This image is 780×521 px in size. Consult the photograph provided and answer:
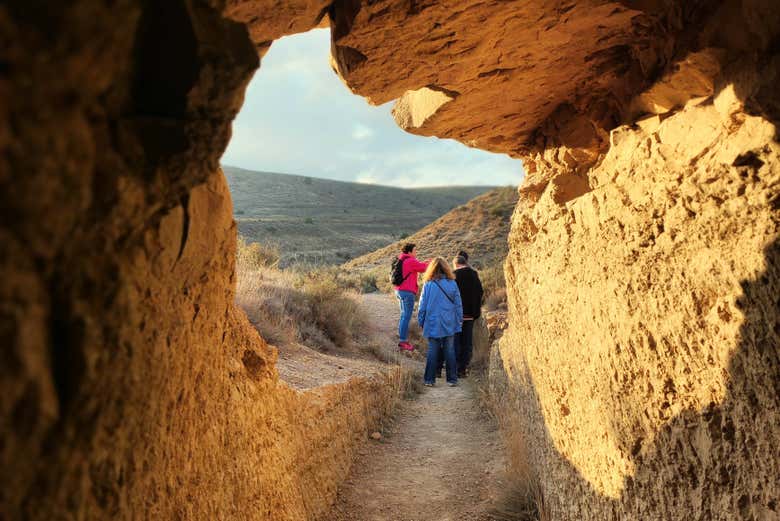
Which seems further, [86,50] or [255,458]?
[255,458]

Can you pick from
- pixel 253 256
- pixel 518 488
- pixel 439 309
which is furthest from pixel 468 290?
pixel 253 256

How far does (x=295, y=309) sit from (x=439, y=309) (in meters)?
2.24

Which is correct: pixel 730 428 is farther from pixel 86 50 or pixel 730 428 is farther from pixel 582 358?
pixel 86 50

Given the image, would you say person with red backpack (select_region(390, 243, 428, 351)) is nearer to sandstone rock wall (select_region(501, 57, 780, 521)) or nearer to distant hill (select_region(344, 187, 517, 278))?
sandstone rock wall (select_region(501, 57, 780, 521))

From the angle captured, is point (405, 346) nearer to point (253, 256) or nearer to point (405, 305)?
point (405, 305)

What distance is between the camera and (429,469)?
5.29m

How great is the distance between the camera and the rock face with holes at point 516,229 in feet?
3.07

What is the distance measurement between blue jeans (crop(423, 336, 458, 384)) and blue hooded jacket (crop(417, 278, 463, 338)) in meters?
0.30

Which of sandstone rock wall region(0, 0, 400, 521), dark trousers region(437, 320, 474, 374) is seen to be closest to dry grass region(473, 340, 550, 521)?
sandstone rock wall region(0, 0, 400, 521)

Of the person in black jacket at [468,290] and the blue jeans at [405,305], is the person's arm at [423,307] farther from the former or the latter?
the blue jeans at [405,305]

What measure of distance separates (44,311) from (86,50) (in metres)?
0.45

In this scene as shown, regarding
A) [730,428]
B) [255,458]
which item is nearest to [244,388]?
[255,458]

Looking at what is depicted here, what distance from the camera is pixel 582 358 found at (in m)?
3.18

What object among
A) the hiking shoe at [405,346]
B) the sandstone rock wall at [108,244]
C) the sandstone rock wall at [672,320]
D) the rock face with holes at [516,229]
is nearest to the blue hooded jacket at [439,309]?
the hiking shoe at [405,346]
